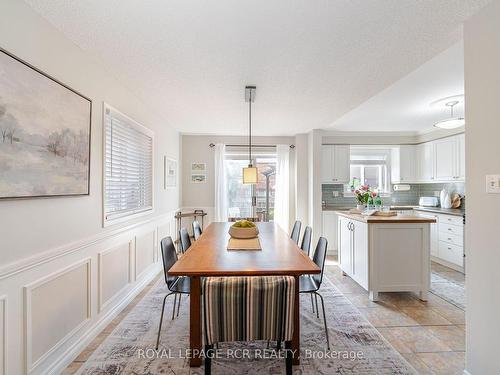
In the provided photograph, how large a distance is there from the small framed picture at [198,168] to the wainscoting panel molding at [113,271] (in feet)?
8.46

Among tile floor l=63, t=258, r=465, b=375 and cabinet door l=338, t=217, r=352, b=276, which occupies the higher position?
cabinet door l=338, t=217, r=352, b=276

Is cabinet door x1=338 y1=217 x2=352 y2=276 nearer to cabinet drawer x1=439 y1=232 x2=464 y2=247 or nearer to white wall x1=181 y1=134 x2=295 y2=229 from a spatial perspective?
cabinet drawer x1=439 y1=232 x2=464 y2=247

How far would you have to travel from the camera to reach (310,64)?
2291 mm

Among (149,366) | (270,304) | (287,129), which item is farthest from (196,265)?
(287,129)

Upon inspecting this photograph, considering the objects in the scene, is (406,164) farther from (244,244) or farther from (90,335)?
(90,335)

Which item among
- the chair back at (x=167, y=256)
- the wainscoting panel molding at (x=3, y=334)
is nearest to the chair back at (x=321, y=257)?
the chair back at (x=167, y=256)

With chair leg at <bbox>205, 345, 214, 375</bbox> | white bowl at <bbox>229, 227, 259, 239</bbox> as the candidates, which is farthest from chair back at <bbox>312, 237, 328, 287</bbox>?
chair leg at <bbox>205, 345, 214, 375</bbox>

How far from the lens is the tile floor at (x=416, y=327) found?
1.96m

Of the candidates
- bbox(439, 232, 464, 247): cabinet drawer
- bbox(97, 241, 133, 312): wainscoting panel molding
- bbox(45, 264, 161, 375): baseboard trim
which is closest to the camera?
bbox(45, 264, 161, 375): baseboard trim

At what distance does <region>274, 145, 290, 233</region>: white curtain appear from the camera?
17.5ft

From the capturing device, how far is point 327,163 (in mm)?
5227

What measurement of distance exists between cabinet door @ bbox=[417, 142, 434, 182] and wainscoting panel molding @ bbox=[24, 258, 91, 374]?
18.4 feet

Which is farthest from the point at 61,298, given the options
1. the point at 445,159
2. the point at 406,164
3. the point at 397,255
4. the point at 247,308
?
the point at 406,164

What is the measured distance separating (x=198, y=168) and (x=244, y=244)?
3333mm
